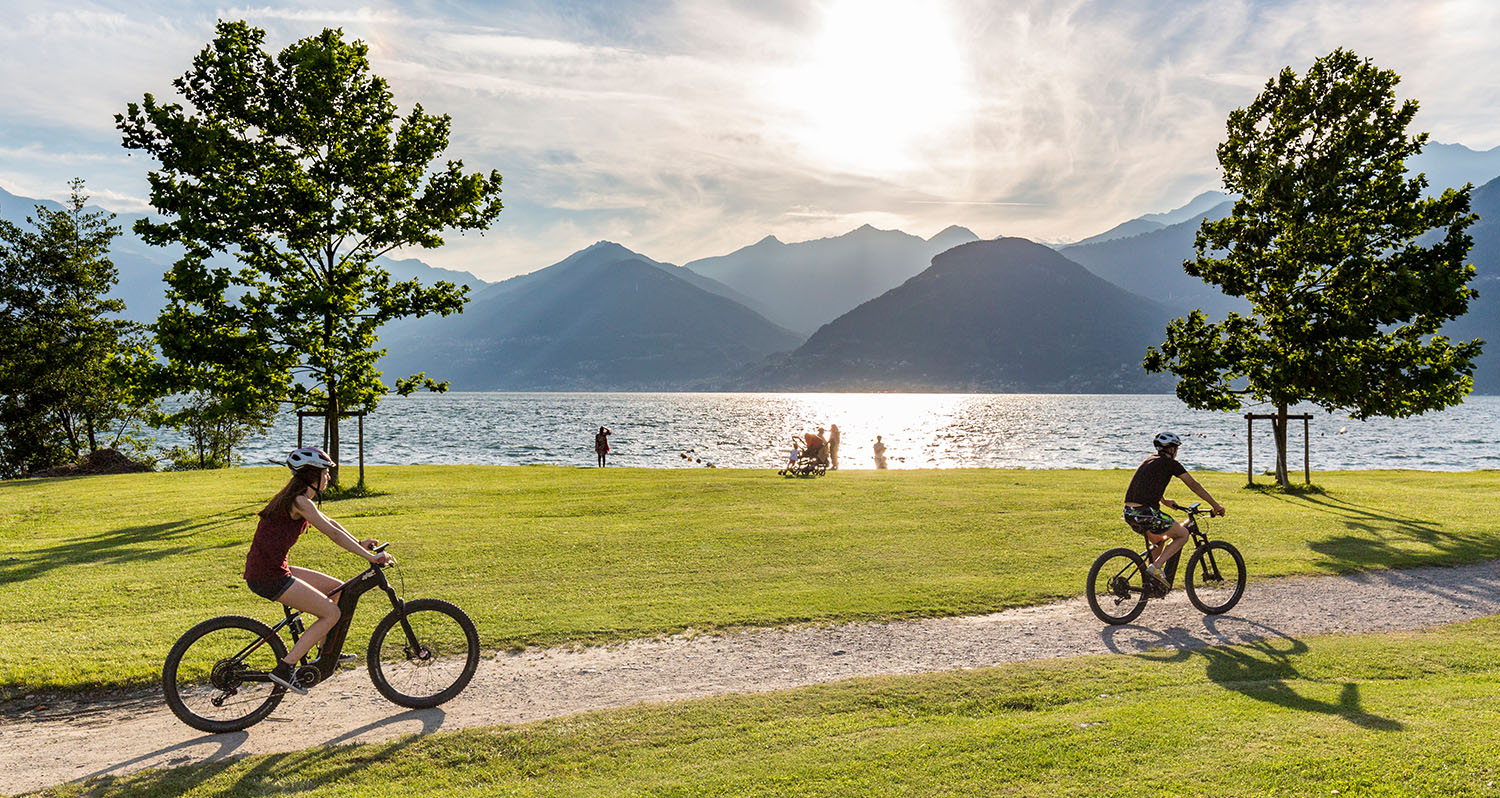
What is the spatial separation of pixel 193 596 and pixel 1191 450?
98509mm

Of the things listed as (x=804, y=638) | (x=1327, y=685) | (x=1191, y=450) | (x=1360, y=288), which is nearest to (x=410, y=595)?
(x=804, y=638)

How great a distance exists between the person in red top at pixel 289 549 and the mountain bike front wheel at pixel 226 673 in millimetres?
229

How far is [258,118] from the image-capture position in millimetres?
24891

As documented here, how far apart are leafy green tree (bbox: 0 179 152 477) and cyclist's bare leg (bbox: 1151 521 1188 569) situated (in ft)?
158

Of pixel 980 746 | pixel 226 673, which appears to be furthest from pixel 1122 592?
pixel 226 673

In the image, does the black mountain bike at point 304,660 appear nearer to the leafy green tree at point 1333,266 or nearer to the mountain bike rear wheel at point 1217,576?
the mountain bike rear wheel at point 1217,576

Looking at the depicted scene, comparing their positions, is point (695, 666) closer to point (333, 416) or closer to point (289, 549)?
point (289, 549)

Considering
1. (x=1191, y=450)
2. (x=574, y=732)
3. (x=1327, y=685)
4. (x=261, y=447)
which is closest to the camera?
(x=574, y=732)

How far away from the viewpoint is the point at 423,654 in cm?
815

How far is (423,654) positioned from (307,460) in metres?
2.39

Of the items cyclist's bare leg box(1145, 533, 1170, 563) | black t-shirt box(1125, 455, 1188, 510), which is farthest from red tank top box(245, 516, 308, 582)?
cyclist's bare leg box(1145, 533, 1170, 563)

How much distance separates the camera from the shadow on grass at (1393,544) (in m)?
15.7

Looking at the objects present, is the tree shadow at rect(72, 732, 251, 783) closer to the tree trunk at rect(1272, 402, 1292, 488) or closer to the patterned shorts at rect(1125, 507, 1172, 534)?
the patterned shorts at rect(1125, 507, 1172, 534)

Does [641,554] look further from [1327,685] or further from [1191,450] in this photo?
[1191,450]
